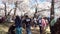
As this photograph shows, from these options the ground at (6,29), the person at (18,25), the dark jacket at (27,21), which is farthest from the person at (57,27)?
the person at (18,25)

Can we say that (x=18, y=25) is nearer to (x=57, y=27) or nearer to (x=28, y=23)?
(x=28, y=23)

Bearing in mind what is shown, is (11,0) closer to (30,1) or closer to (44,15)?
(30,1)

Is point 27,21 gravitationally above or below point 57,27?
above

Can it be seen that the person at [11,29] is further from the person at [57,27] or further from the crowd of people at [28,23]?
the person at [57,27]

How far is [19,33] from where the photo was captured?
5.07 meters

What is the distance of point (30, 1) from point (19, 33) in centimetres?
76

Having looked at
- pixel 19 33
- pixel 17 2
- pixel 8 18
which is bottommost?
pixel 19 33

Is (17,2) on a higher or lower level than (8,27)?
higher

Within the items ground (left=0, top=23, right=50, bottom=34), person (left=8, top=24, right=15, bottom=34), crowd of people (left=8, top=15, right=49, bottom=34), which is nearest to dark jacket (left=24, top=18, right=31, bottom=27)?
crowd of people (left=8, top=15, right=49, bottom=34)

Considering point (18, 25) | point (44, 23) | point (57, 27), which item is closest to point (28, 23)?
point (18, 25)

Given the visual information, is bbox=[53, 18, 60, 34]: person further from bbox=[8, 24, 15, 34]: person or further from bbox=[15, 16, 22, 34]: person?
bbox=[8, 24, 15, 34]: person

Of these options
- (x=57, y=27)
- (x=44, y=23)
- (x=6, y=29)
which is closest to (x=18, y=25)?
(x=6, y=29)

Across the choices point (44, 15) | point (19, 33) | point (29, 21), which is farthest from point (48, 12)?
point (19, 33)

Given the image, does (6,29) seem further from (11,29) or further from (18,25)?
(18,25)
